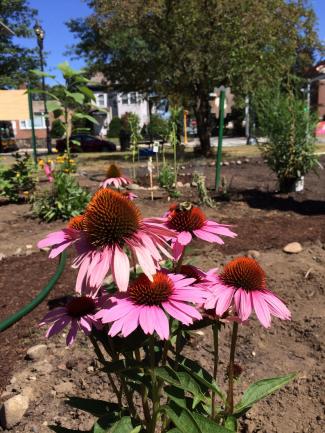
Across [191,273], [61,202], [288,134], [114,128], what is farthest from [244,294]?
[114,128]

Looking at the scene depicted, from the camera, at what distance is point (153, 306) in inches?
37.1

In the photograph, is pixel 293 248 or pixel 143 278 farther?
pixel 293 248

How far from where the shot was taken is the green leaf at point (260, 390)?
49.4 inches

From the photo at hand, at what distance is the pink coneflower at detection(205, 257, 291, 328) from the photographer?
1.03 meters

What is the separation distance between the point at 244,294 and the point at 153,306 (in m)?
0.26

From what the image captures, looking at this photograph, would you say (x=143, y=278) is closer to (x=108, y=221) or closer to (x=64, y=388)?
(x=108, y=221)

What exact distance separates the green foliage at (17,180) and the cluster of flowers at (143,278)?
6284 mm

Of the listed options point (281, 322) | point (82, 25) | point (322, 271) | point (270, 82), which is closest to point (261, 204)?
point (322, 271)

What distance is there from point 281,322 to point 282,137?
15.1 ft

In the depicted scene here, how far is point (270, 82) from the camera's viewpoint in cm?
1426

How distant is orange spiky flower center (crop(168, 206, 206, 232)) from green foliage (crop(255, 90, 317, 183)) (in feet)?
19.8

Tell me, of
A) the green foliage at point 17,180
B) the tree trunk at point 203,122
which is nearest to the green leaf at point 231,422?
the green foliage at point 17,180

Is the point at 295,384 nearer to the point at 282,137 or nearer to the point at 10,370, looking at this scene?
the point at 10,370

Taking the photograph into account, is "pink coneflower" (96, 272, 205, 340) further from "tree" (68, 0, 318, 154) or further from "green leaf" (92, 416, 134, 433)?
"tree" (68, 0, 318, 154)
